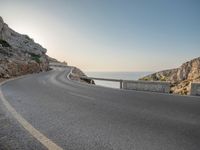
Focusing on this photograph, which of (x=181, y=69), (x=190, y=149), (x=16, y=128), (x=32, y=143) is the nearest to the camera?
(x=190, y=149)

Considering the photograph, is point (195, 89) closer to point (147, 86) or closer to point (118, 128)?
point (147, 86)

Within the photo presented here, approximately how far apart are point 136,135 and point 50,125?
7.96 ft

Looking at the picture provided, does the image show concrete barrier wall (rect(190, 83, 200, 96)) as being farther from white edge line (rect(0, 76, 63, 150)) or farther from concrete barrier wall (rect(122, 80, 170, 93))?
white edge line (rect(0, 76, 63, 150))

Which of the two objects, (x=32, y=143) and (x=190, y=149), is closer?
(x=190, y=149)

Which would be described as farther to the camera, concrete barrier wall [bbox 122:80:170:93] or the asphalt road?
concrete barrier wall [bbox 122:80:170:93]

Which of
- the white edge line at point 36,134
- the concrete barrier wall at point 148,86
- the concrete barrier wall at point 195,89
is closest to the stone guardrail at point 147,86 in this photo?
the concrete barrier wall at point 148,86

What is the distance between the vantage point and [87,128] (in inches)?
219

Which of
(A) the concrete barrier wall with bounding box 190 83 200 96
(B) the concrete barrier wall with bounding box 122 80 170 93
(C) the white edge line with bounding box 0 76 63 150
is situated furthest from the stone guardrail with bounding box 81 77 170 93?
(C) the white edge line with bounding box 0 76 63 150

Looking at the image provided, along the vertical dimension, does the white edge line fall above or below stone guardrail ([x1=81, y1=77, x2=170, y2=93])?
below

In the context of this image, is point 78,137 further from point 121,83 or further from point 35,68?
point 35,68

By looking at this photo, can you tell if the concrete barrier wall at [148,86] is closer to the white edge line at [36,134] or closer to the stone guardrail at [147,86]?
the stone guardrail at [147,86]

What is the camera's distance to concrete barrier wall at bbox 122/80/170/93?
15878 millimetres

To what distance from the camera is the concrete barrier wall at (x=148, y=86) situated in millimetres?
15878

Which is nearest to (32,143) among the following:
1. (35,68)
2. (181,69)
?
(35,68)
